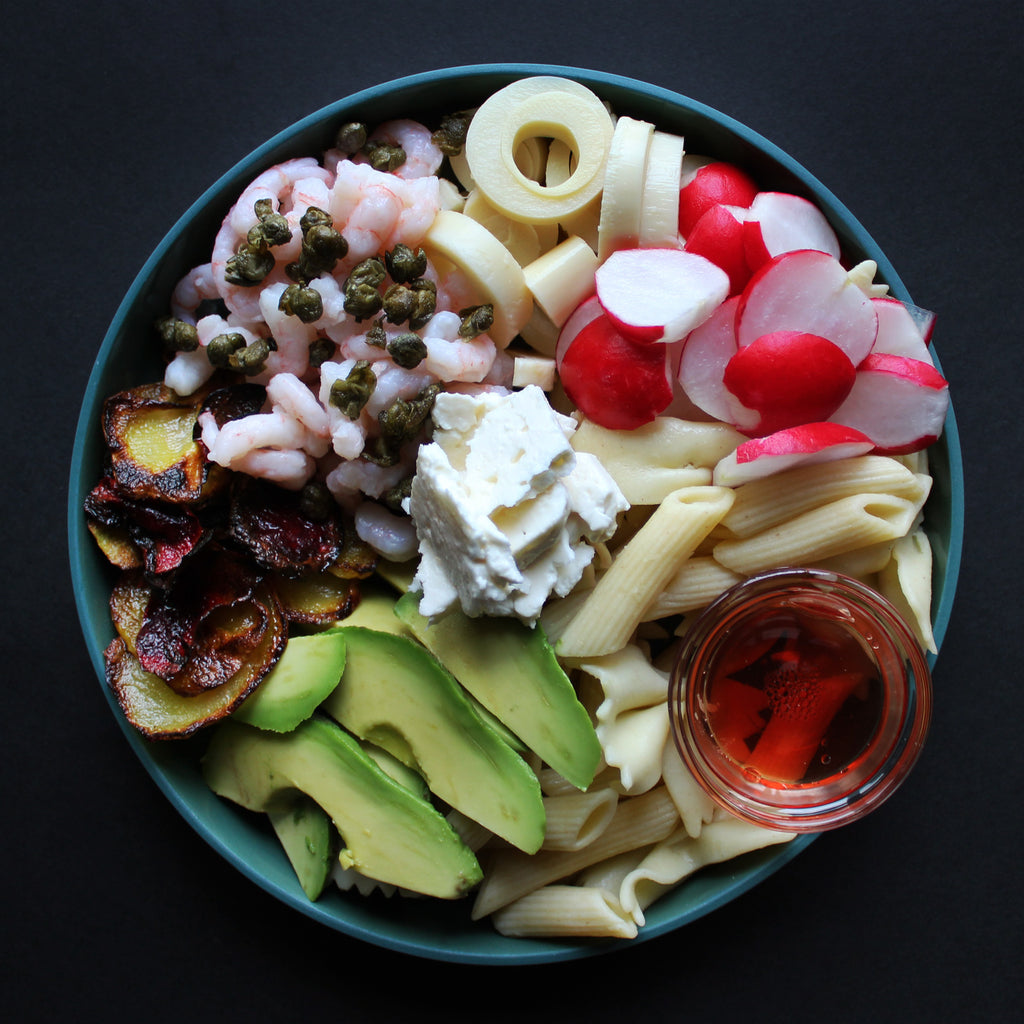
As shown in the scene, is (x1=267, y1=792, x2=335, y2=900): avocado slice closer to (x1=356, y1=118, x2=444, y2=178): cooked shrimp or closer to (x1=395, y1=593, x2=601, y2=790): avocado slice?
(x1=395, y1=593, x2=601, y2=790): avocado slice

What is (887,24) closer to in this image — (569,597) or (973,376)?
(973,376)

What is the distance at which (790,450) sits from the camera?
116 cm

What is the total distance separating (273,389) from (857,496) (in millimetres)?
826

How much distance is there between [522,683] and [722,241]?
696 mm

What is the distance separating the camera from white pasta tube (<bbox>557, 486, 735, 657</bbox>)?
3.92 ft

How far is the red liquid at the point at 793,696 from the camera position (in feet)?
4.18

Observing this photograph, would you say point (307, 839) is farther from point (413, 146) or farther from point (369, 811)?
point (413, 146)

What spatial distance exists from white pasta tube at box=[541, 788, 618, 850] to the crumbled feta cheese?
0.29 m

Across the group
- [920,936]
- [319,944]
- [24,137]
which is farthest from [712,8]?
[319,944]

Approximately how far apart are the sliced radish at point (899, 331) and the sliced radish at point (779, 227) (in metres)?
0.12

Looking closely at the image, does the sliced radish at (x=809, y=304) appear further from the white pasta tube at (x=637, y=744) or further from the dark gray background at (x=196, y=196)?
the white pasta tube at (x=637, y=744)

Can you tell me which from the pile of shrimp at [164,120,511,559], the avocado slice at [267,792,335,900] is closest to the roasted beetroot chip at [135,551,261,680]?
the pile of shrimp at [164,120,511,559]

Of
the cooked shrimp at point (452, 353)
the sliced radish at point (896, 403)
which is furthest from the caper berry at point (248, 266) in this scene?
the sliced radish at point (896, 403)

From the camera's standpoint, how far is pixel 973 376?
4.99ft
